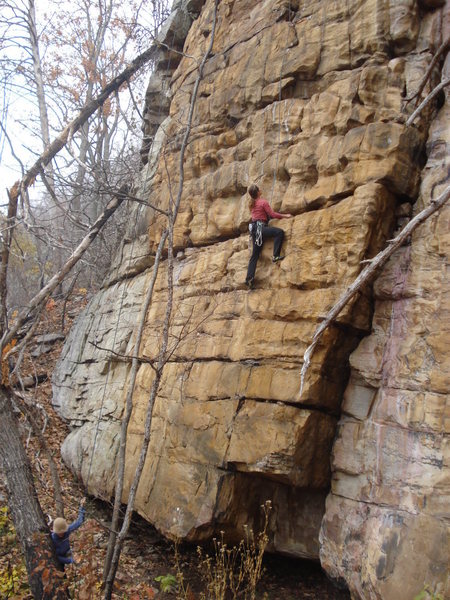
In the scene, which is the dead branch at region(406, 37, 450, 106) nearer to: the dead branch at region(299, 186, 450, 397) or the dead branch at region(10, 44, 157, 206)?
the dead branch at region(299, 186, 450, 397)

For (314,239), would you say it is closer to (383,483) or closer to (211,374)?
(211,374)

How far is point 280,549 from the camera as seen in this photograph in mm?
6953

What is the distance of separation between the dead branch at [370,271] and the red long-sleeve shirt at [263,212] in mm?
1798

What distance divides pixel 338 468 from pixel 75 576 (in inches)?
143

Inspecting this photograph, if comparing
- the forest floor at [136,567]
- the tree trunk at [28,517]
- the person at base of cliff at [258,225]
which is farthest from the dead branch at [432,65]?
the tree trunk at [28,517]

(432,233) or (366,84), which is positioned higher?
(366,84)

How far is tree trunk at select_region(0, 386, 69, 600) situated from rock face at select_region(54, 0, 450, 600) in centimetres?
159

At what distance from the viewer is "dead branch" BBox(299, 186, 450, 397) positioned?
6199 mm

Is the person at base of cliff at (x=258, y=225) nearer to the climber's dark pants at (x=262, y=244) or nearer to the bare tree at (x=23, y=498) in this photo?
the climber's dark pants at (x=262, y=244)

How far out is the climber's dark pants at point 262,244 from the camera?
7.57 m

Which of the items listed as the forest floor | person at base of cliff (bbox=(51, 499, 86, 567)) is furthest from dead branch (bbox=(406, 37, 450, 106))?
person at base of cliff (bbox=(51, 499, 86, 567))

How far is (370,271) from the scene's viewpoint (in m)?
6.39

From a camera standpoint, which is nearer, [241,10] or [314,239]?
[314,239]

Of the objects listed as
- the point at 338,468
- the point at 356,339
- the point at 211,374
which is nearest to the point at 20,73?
the point at 211,374
